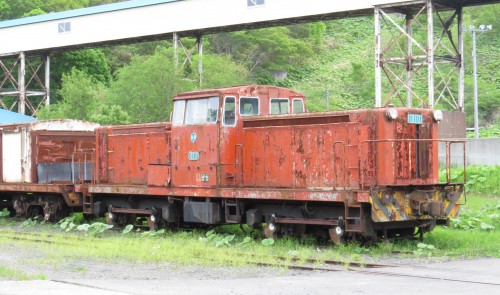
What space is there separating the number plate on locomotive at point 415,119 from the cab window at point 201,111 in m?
4.37

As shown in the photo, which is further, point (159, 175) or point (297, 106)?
point (159, 175)

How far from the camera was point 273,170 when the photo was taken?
52.8 ft

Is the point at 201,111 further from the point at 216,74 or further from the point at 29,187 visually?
the point at 216,74

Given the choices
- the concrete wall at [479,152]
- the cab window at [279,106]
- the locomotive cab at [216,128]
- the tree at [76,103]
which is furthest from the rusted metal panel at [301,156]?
the tree at [76,103]

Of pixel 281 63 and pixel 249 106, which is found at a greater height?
pixel 281 63

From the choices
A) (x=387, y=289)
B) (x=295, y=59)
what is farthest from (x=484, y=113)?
(x=387, y=289)

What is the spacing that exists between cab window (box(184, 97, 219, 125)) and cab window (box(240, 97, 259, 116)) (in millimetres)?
588

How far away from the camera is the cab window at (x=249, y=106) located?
16.7 m

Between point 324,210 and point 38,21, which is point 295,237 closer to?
point 324,210

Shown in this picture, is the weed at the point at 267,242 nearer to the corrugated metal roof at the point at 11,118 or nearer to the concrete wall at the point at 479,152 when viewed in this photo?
the concrete wall at the point at 479,152

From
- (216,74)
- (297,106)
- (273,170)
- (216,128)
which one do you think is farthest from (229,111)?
(216,74)

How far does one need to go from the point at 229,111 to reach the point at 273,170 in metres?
1.71

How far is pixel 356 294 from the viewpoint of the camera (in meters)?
9.15

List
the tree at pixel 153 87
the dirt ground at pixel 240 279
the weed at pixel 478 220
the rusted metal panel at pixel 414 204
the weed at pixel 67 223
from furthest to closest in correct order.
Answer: the tree at pixel 153 87 < the weed at pixel 67 223 < the weed at pixel 478 220 < the rusted metal panel at pixel 414 204 < the dirt ground at pixel 240 279
